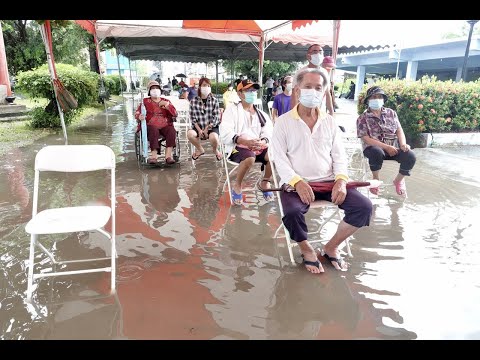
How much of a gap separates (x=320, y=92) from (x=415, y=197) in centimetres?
246

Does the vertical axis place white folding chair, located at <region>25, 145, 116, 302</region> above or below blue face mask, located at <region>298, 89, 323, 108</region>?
below

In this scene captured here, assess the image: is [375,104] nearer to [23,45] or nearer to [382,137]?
[382,137]

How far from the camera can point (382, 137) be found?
4.64 m

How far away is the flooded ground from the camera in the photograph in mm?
2207

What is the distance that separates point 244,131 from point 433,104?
4916mm

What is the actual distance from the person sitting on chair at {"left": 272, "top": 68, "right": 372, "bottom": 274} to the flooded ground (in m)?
0.26

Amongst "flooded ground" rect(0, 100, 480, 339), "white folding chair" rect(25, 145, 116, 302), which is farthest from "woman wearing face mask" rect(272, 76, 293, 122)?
"white folding chair" rect(25, 145, 116, 302)

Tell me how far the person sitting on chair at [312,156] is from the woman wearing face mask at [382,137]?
173 centimetres

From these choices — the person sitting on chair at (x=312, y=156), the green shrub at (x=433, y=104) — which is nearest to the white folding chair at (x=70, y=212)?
the person sitting on chair at (x=312, y=156)

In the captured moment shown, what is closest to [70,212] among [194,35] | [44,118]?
[44,118]

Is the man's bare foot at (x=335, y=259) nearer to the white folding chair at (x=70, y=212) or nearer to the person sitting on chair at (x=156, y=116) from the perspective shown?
the white folding chair at (x=70, y=212)

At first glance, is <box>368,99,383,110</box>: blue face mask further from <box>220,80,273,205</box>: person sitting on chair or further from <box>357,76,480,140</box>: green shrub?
<box>357,76,480,140</box>: green shrub

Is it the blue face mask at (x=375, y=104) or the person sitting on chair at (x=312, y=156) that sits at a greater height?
the blue face mask at (x=375, y=104)

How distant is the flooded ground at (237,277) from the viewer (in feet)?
Answer: 7.24
